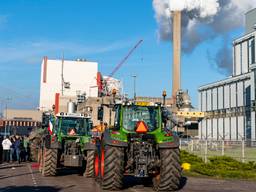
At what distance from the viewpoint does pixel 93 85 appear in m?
121

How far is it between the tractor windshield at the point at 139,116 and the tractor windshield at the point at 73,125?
5604 millimetres

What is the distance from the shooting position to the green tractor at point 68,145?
57.1 ft

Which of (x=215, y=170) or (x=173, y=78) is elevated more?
(x=173, y=78)

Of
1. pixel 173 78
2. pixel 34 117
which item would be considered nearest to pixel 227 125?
pixel 173 78

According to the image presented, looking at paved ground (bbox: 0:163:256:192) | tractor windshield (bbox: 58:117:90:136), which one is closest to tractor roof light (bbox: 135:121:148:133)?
paved ground (bbox: 0:163:256:192)

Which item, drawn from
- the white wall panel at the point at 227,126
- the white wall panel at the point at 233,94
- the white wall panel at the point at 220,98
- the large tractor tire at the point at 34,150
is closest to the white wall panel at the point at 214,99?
the white wall panel at the point at 220,98

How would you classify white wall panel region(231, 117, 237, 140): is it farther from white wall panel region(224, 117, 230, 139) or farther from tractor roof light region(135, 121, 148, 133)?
tractor roof light region(135, 121, 148, 133)

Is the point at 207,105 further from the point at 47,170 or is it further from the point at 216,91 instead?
the point at 47,170

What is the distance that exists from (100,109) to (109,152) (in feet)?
9.33

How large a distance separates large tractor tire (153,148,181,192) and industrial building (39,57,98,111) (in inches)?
4159

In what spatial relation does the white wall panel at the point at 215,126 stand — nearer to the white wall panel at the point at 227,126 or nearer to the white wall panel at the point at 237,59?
the white wall panel at the point at 227,126

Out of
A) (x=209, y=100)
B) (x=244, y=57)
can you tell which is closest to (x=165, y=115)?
(x=244, y=57)

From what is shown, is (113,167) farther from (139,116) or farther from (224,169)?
(224,169)

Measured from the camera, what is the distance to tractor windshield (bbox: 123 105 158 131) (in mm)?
13750
